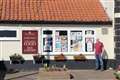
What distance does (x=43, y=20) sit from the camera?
3002 cm

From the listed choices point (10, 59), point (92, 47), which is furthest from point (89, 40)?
point (10, 59)

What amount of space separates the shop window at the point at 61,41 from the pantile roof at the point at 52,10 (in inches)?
33.6

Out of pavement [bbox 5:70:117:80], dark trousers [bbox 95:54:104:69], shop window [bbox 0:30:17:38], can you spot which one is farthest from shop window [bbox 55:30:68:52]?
shop window [bbox 0:30:17:38]

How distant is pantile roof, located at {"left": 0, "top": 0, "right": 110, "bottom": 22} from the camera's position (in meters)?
30.3

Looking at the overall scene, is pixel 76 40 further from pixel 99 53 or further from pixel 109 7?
pixel 109 7

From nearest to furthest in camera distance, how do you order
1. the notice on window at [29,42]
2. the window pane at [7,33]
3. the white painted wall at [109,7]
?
the window pane at [7,33]
the notice on window at [29,42]
the white painted wall at [109,7]

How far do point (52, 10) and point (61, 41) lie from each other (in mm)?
2020

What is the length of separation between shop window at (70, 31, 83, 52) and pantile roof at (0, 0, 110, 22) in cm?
81

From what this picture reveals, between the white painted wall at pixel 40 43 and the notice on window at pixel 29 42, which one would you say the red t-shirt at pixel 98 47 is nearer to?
the white painted wall at pixel 40 43

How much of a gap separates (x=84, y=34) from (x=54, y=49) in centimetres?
188

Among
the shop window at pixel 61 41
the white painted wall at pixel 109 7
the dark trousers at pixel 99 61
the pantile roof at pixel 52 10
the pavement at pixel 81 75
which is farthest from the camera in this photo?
the white painted wall at pixel 109 7

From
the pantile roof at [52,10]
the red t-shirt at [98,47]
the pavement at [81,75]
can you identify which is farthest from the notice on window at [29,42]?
the red t-shirt at [98,47]

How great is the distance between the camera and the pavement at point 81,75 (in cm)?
2574

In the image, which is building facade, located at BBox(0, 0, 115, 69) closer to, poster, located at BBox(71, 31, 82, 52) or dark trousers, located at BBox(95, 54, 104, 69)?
poster, located at BBox(71, 31, 82, 52)
